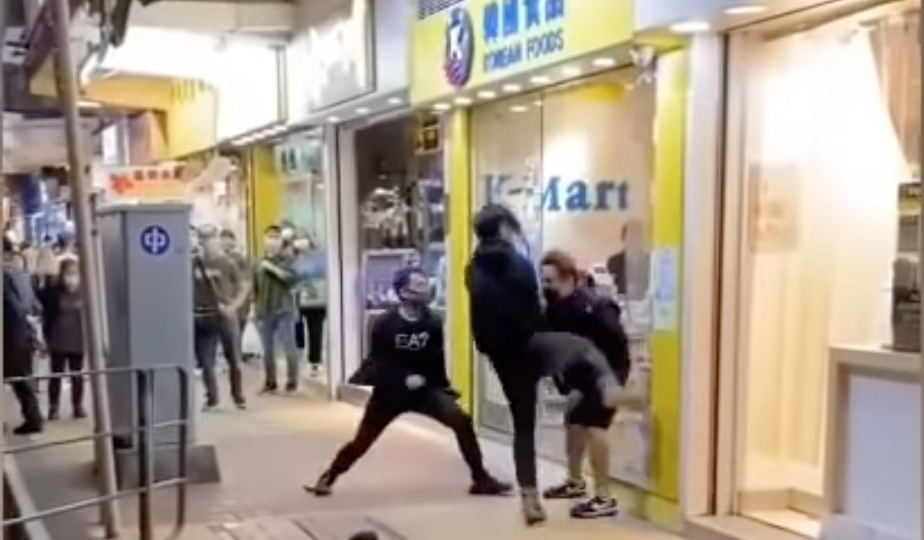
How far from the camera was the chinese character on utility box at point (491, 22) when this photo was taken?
8.25 m

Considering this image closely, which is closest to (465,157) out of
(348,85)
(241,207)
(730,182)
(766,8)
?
(348,85)

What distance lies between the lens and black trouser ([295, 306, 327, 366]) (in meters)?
12.6

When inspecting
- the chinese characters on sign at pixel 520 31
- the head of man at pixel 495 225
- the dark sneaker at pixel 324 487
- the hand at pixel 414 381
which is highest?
the chinese characters on sign at pixel 520 31

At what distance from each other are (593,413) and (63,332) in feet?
17.6

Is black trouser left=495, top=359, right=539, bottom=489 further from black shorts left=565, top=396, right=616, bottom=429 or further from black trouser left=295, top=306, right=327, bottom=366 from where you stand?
black trouser left=295, top=306, right=327, bottom=366

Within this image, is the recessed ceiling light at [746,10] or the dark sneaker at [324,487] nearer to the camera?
the recessed ceiling light at [746,10]

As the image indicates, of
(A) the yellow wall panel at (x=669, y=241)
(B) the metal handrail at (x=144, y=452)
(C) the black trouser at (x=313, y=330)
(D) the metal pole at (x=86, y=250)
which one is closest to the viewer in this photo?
(B) the metal handrail at (x=144, y=452)

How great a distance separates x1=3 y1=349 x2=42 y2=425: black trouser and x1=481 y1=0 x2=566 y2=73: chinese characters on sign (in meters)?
3.83

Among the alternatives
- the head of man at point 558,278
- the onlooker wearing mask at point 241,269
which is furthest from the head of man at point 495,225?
the onlooker wearing mask at point 241,269

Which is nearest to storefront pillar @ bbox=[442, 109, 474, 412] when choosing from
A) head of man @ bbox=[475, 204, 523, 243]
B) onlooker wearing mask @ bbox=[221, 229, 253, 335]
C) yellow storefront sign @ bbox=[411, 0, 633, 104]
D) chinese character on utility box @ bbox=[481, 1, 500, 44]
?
yellow storefront sign @ bbox=[411, 0, 633, 104]

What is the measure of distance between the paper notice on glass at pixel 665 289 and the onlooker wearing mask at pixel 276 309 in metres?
6.33

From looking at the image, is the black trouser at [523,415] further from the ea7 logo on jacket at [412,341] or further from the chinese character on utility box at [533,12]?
the chinese character on utility box at [533,12]

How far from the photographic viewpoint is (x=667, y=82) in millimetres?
6609

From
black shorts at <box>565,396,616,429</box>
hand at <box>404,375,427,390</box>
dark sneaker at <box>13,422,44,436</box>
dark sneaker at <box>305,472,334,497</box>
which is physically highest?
hand at <box>404,375,427,390</box>
